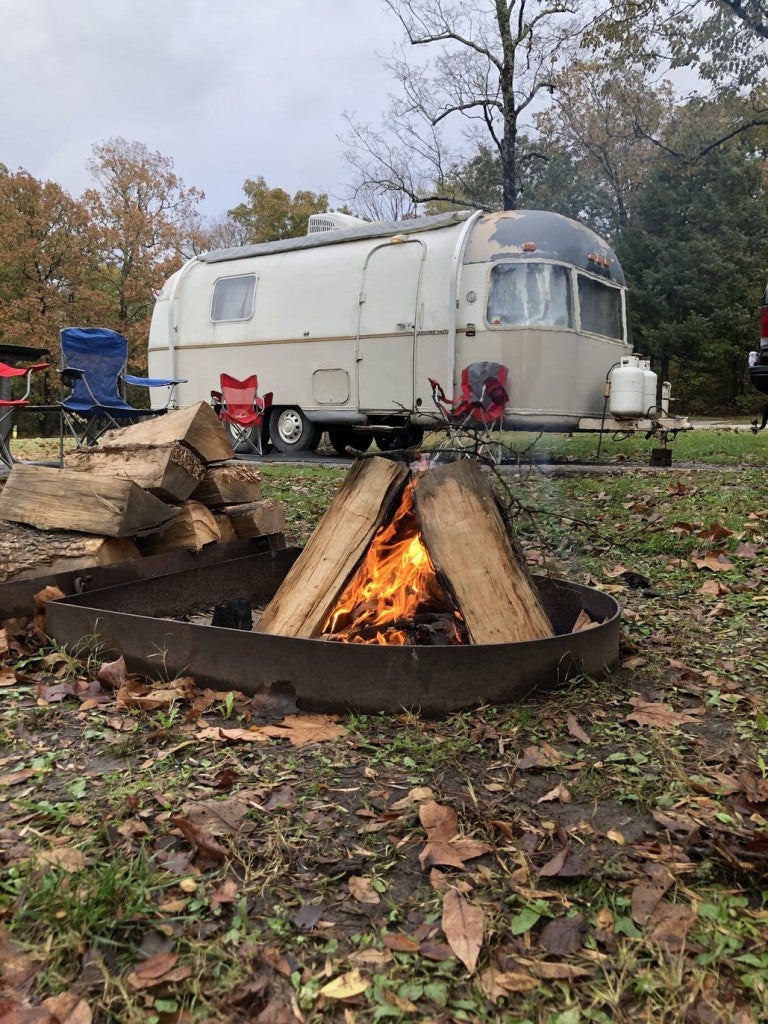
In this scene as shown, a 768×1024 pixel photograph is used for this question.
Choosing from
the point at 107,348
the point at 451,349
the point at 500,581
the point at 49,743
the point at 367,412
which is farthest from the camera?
the point at 367,412

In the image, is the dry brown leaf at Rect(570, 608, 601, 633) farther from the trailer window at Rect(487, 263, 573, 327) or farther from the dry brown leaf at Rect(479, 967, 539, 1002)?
the trailer window at Rect(487, 263, 573, 327)

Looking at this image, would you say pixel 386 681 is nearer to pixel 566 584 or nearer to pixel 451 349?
pixel 566 584

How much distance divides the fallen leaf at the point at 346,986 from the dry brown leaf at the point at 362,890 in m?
0.19

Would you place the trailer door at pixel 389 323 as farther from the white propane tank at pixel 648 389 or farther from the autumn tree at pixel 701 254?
the autumn tree at pixel 701 254

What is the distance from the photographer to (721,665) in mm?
2758

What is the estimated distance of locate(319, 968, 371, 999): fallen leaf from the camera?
125 cm

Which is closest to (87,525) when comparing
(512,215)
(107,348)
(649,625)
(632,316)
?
(649,625)

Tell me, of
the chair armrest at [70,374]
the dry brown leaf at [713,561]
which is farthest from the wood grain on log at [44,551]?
the chair armrest at [70,374]

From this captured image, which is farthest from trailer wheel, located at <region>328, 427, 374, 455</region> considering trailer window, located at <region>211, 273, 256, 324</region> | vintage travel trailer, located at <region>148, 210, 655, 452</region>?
trailer window, located at <region>211, 273, 256, 324</region>

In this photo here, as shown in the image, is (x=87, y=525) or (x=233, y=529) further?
(x=233, y=529)

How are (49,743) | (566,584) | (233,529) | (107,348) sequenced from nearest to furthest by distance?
1. (49,743)
2. (566,584)
3. (233,529)
4. (107,348)

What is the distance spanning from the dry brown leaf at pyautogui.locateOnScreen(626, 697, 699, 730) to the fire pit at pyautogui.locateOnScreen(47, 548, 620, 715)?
230mm

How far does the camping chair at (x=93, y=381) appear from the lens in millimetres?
7482

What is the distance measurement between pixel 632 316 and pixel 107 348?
23024mm
